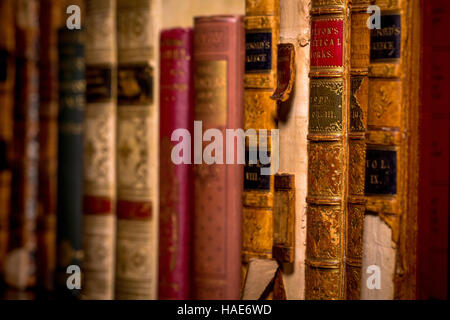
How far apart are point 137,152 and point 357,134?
288 mm

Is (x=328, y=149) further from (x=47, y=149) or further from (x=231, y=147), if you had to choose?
(x=47, y=149)

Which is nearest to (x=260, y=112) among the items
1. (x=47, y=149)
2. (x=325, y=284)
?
(x=325, y=284)

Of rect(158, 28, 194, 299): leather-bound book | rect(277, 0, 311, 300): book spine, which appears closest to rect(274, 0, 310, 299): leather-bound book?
rect(277, 0, 311, 300): book spine

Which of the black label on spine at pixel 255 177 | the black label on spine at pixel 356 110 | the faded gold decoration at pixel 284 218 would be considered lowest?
the faded gold decoration at pixel 284 218

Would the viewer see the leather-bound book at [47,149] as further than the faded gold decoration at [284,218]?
Yes

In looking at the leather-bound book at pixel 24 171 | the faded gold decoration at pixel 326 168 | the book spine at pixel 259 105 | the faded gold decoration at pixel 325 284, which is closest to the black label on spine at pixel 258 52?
the book spine at pixel 259 105

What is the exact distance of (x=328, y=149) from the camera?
0.62m

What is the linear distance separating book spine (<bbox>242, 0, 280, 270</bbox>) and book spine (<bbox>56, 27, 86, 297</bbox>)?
0.86ft

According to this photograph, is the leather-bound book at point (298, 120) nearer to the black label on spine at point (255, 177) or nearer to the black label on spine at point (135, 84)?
the black label on spine at point (255, 177)

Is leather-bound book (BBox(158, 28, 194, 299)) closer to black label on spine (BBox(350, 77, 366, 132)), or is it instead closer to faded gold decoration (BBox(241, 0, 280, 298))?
faded gold decoration (BBox(241, 0, 280, 298))

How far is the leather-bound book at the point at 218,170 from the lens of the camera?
0.67 metres

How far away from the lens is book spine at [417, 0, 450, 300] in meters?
0.61

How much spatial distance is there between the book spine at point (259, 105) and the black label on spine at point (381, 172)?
114 mm
